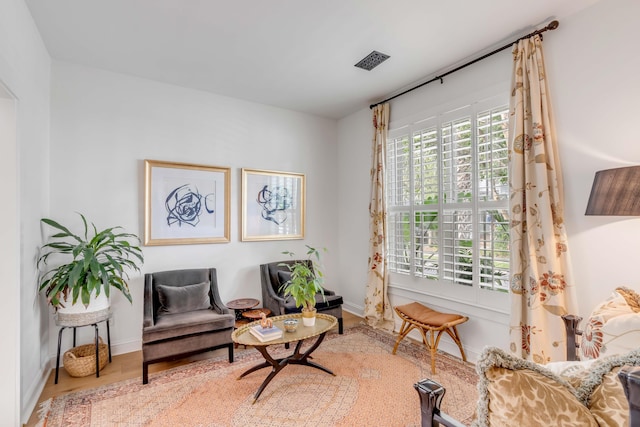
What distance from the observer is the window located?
282 cm

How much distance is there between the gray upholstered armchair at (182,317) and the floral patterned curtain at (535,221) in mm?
2519

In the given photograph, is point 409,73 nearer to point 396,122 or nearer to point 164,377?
point 396,122

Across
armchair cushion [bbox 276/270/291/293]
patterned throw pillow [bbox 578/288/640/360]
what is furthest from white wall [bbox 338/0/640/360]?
armchair cushion [bbox 276/270/291/293]

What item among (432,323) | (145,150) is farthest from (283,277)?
(145,150)

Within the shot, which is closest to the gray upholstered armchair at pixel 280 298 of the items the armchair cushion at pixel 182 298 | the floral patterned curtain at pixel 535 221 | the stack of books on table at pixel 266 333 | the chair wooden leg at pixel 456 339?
the armchair cushion at pixel 182 298

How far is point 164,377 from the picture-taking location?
2693 mm

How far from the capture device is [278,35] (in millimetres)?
2635

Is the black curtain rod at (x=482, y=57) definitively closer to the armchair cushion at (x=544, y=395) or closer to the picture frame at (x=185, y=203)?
the picture frame at (x=185, y=203)

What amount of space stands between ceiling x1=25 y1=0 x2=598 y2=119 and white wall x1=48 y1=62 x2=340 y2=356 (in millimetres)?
259

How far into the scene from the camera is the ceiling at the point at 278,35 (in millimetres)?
2287

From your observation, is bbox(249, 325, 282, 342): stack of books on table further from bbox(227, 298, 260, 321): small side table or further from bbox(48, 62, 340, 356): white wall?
bbox(48, 62, 340, 356): white wall

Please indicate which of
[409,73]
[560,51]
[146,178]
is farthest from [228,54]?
[560,51]

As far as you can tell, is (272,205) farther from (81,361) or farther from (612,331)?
(612,331)

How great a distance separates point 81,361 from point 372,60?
375cm
